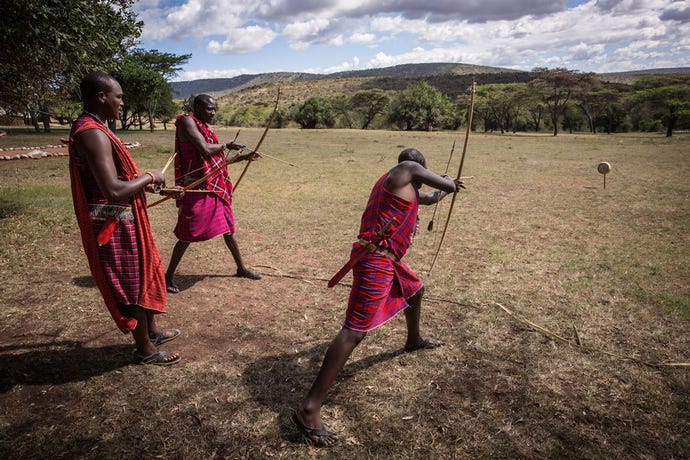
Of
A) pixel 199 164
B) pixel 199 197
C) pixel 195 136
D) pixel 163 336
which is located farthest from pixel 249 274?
pixel 195 136

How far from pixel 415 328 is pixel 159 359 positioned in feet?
7.71

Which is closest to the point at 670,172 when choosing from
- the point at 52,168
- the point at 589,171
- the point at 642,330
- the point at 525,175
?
the point at 589,171

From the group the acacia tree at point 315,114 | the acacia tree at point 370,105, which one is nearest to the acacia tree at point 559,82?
the acacia tree at point 370,105

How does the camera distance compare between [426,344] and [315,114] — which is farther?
[315,114]

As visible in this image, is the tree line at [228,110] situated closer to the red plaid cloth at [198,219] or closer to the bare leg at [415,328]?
the red plaid cloth at [198,219]

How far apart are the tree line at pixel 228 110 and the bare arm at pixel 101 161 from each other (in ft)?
17.3

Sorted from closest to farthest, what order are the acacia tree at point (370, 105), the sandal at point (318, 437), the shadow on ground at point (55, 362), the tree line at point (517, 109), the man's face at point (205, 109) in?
1. the sandal at point (318, 437)
2. the shadow on ground at point (55, 362)
3. the man's face at point (205, 109)
4. the tree line at point (517, 109)
5. the acacia tree at point (370, 105)

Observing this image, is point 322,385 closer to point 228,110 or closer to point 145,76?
point 145,76

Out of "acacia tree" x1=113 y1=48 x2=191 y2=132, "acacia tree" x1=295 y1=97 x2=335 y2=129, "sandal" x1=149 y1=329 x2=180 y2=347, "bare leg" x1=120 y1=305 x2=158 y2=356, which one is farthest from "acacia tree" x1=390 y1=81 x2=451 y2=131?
"bare leg" x1=120 y1=305 x2=158 y2=356

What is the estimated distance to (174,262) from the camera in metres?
5.39

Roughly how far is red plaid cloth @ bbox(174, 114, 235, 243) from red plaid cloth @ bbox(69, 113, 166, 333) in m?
1.64

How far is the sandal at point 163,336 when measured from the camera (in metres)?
4.21

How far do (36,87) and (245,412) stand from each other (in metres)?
8.70

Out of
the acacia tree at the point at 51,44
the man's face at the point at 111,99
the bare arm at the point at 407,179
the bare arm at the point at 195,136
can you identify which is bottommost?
the bare arm at the point at 407,179
